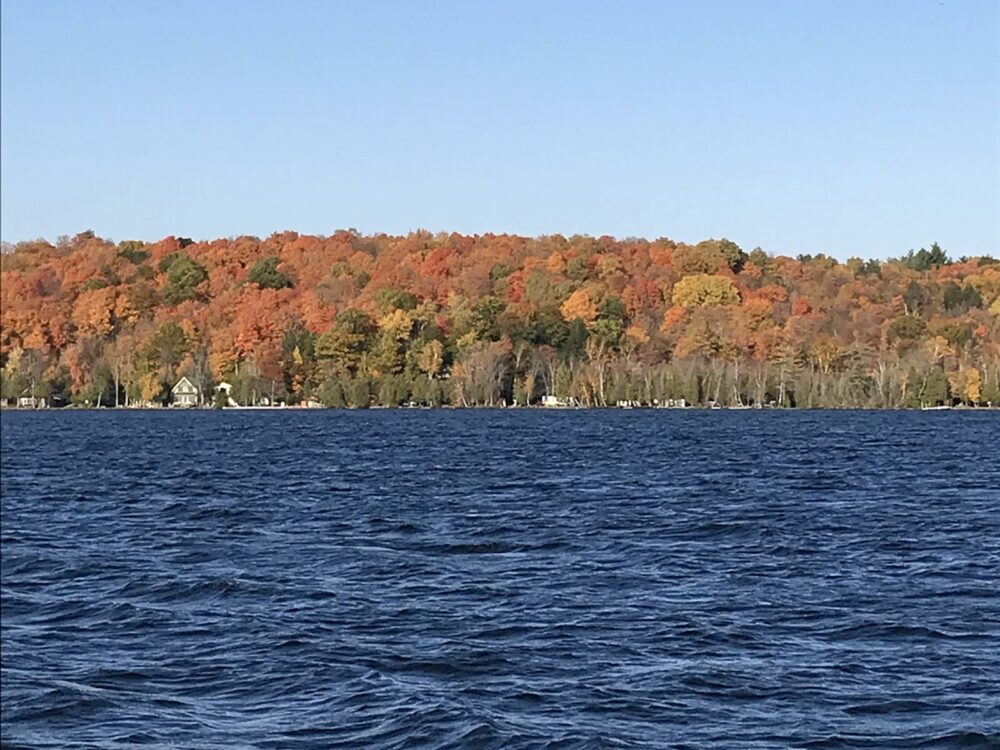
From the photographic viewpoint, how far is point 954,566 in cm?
2917

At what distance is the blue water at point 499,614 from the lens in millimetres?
16500

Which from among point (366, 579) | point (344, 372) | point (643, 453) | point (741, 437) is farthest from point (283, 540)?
point (344, 372)

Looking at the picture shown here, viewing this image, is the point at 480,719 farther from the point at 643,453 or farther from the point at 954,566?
the point at 643,453

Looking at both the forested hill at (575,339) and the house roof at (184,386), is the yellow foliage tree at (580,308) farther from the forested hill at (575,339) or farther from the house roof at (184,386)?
the house roof at (184,386)

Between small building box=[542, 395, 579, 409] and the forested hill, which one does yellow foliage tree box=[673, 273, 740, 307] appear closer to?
the forested hill

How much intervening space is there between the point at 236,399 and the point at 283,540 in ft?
452

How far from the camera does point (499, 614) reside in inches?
923

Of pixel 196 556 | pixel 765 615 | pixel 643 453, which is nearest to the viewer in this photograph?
A: pixel 765 615

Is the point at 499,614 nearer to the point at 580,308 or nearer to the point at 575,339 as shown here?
the point at 575,339

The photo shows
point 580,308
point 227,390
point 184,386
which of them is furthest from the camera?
point 580,308

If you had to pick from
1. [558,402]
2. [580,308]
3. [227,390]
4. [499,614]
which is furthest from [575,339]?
[499,614]

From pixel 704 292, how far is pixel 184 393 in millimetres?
64086

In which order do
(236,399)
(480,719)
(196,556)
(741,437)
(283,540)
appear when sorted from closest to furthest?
(480,719) → (196,556) → (283,540) → (741,437) → (236,399)

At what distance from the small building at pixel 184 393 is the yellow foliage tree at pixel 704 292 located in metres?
59.9
